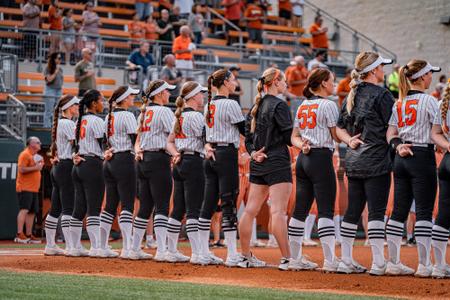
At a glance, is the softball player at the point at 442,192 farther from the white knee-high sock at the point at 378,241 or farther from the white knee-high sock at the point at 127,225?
the white knee-high sock at the point at 127,225

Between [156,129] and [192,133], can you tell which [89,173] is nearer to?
[156,129]

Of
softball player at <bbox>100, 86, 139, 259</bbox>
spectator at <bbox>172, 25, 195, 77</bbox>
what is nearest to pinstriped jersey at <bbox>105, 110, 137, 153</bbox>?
softball player at <bbox>100, 86, 139, 259</bbox>

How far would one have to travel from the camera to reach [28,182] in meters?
18.5

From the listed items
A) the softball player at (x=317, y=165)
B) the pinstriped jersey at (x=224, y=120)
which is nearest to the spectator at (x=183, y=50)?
the pinstriped jersey at (x=224, y=120)

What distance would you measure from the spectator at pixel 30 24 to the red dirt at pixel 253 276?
31.4 feet

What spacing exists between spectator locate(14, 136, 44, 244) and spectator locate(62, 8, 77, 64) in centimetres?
442

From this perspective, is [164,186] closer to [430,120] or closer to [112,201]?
[112,201]

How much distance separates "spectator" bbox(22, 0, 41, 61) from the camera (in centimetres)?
2200

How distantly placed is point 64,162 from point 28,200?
4.74 m

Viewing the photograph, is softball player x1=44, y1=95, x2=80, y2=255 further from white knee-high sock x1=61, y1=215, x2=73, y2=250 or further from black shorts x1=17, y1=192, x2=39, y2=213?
black shorts x1=17, y1=192, x2=39, y2=213

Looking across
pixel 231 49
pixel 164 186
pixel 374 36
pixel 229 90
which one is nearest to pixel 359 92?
pixel 229 90

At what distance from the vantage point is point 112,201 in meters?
13.1

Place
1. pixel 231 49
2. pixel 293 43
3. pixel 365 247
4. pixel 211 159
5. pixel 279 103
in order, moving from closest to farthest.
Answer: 1. pixel 279 103
2. pixel 211 159
3. pixel 365 247
4. pixel 231 49
5. pixel 293 43

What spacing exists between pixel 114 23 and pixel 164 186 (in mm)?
14567
